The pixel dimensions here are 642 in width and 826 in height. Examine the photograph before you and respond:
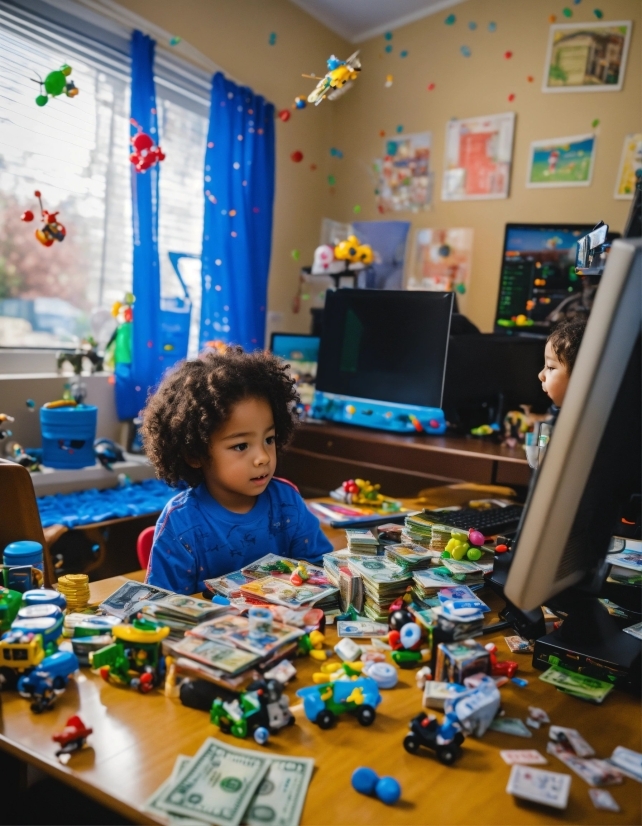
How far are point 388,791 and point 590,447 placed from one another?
0.45 m

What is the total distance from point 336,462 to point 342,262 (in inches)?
38.7

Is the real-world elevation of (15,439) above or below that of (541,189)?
below

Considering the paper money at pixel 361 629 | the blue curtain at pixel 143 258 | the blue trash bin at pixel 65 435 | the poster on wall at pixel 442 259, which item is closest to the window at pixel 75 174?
the blue curtain at pixel 143 258

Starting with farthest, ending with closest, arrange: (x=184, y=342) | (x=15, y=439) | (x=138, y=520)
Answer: (x=184, y=342) → (x=15, y=439) → (x=138, y=520)

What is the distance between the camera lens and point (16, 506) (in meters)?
1.32

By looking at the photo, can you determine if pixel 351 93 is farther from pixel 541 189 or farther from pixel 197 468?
pixel 197 468

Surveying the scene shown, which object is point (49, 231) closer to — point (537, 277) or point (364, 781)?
point (537, 277)

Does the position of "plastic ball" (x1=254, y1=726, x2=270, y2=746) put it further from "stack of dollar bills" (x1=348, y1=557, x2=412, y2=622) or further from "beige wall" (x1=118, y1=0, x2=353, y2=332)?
"beige wall" (x1=118, y1=0, x2=353, y2=332)

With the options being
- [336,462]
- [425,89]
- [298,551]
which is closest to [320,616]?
[298,551]

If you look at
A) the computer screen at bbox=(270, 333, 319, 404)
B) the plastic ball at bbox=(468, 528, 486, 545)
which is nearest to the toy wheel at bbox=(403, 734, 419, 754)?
the plastic ball at bbox=(468, 528, 486, 545)

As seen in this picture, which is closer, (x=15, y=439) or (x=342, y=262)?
(x=15, y=439)

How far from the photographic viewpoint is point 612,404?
0.83 metres

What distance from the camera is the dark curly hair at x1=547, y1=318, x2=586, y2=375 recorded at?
165cm

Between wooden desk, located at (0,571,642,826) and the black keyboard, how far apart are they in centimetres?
56
